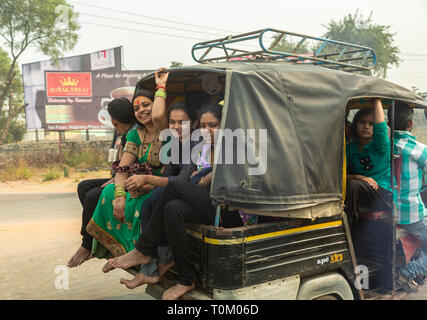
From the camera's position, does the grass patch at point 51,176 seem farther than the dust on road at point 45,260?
Yes

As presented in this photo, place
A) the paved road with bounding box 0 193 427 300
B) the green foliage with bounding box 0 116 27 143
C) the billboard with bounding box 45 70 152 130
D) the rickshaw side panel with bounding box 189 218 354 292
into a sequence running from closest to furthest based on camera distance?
the rickshaw side panel with bounding box 189 218 354 292, the paved road with bounding box 0 193 427 300, the billboard with bounding box 45 70 152 130, the green foliage with bounding box 0 116 27 143

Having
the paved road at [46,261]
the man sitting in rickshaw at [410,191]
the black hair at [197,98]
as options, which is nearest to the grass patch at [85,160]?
the paved road at [46,261]

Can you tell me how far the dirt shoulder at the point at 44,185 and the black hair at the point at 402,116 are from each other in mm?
13718

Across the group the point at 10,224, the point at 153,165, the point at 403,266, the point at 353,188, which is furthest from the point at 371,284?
the point at 10,224

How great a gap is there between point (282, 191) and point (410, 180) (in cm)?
173

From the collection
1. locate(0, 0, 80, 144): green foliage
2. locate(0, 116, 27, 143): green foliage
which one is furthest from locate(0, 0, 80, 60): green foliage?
locate(0, 116, 27, 143): green foliage

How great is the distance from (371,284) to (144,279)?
213 centimetres

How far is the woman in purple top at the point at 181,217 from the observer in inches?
106

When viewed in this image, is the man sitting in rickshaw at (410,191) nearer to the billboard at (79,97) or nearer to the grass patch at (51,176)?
the grass patch at (51,176)

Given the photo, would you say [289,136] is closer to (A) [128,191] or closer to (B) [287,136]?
(B) [287,136]

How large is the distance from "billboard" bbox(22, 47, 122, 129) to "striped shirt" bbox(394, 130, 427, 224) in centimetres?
2350

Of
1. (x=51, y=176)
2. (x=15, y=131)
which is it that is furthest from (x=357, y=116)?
(x=15, y=131)

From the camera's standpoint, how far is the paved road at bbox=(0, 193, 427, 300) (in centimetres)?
473

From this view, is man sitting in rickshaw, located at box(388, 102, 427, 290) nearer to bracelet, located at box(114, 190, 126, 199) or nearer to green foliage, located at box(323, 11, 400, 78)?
bracelet, located at box(114, 190, 126, 199)
